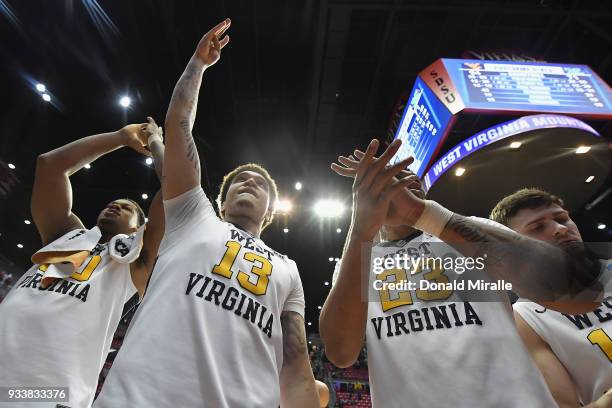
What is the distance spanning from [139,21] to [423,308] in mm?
7427

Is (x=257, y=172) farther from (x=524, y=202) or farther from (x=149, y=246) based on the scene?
(x=524, y=202)

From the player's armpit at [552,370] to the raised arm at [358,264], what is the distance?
0.93m

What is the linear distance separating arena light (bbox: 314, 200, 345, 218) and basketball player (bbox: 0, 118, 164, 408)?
9.05m

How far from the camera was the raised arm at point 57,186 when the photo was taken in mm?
2547

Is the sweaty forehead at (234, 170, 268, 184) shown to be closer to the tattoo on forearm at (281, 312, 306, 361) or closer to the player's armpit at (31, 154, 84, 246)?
the tattoo on forearm at (281, 312, 306, 361)

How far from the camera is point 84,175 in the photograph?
10406 millimetres

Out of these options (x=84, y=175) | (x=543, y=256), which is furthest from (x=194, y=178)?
(x=84, y=175)

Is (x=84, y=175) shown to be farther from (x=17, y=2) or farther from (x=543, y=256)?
(x=543, y=256)

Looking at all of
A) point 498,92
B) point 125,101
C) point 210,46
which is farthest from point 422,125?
point 125,101

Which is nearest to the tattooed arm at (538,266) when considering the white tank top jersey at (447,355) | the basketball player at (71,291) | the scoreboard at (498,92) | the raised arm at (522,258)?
the raised arm at (522,258)

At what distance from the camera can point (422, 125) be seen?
17.5 feet

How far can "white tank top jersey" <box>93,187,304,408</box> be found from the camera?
1.17 meters

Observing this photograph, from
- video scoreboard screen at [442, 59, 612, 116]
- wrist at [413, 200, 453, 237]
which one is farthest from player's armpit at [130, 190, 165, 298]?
video scoreboard screen at [442, 59, 612, 116]

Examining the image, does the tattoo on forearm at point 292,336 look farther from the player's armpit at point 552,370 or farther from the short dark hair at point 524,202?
the short dark hair at point 524,202
